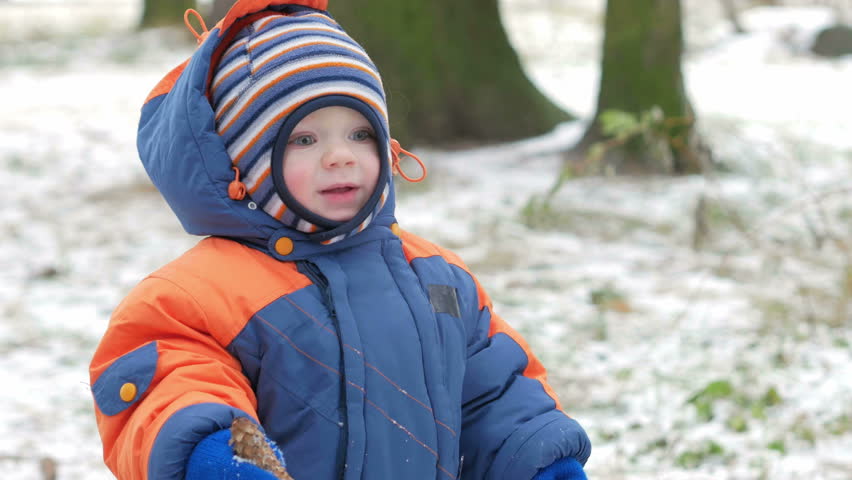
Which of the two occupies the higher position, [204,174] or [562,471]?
[204,174]

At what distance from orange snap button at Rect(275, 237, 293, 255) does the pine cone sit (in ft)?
1.23

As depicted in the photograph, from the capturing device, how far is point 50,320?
4152mm

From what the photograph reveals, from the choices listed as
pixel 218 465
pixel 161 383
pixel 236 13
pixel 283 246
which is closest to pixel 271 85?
pixel 236 13

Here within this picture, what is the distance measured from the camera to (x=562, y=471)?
1.77 metres

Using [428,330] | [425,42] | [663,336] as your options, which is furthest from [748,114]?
[428,330]

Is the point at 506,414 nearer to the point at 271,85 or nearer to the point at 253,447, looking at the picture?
the point at 253,447

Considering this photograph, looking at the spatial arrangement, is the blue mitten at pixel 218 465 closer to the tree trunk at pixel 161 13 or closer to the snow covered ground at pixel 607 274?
the snow covered ground at pixel 607 274

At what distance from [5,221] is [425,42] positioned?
351cm

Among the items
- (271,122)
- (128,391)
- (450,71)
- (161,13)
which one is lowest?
(161,13)

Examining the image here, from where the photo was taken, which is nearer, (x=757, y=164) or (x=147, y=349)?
(x=147, y=349)

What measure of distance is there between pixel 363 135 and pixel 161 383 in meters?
0.61

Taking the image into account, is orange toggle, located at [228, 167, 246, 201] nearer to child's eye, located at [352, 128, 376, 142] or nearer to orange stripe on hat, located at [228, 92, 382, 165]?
orange stripe on hat, located at [228, 92, 382, 165]

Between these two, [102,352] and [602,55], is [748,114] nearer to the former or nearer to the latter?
[602,55]

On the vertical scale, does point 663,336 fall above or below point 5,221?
above
